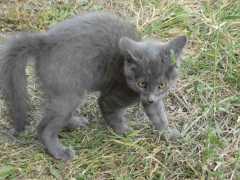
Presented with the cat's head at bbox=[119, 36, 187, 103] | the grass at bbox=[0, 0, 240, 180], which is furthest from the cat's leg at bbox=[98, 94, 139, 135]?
the cat's head at bbox=[119, 36, 187, 103]

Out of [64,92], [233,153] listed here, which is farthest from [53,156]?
[233,153]

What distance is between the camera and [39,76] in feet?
8.95

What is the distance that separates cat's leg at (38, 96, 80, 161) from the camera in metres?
2.71

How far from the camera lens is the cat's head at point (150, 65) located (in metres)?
2.63

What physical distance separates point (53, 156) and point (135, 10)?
89.3 inches

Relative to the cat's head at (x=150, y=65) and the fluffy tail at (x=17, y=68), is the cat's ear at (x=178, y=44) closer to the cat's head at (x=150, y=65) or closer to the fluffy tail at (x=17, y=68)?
the cat's head at (x=150, y=65)

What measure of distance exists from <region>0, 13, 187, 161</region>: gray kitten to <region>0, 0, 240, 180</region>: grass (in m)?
0.25

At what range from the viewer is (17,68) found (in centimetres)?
265

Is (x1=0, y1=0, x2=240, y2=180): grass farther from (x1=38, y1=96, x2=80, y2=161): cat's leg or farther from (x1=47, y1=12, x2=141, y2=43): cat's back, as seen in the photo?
(x1=47, y1=12, x2=141, y2=43): cat's back

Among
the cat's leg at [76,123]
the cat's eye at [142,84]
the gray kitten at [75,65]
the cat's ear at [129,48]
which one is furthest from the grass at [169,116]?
the cat's ear at [129,48]

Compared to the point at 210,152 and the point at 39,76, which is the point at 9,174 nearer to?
the point at 39,76

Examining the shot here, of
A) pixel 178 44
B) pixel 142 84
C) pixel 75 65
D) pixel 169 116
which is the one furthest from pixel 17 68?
pixel 169 116

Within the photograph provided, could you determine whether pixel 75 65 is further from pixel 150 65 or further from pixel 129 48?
pixel 150 65

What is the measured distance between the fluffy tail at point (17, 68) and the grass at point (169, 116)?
47cm
